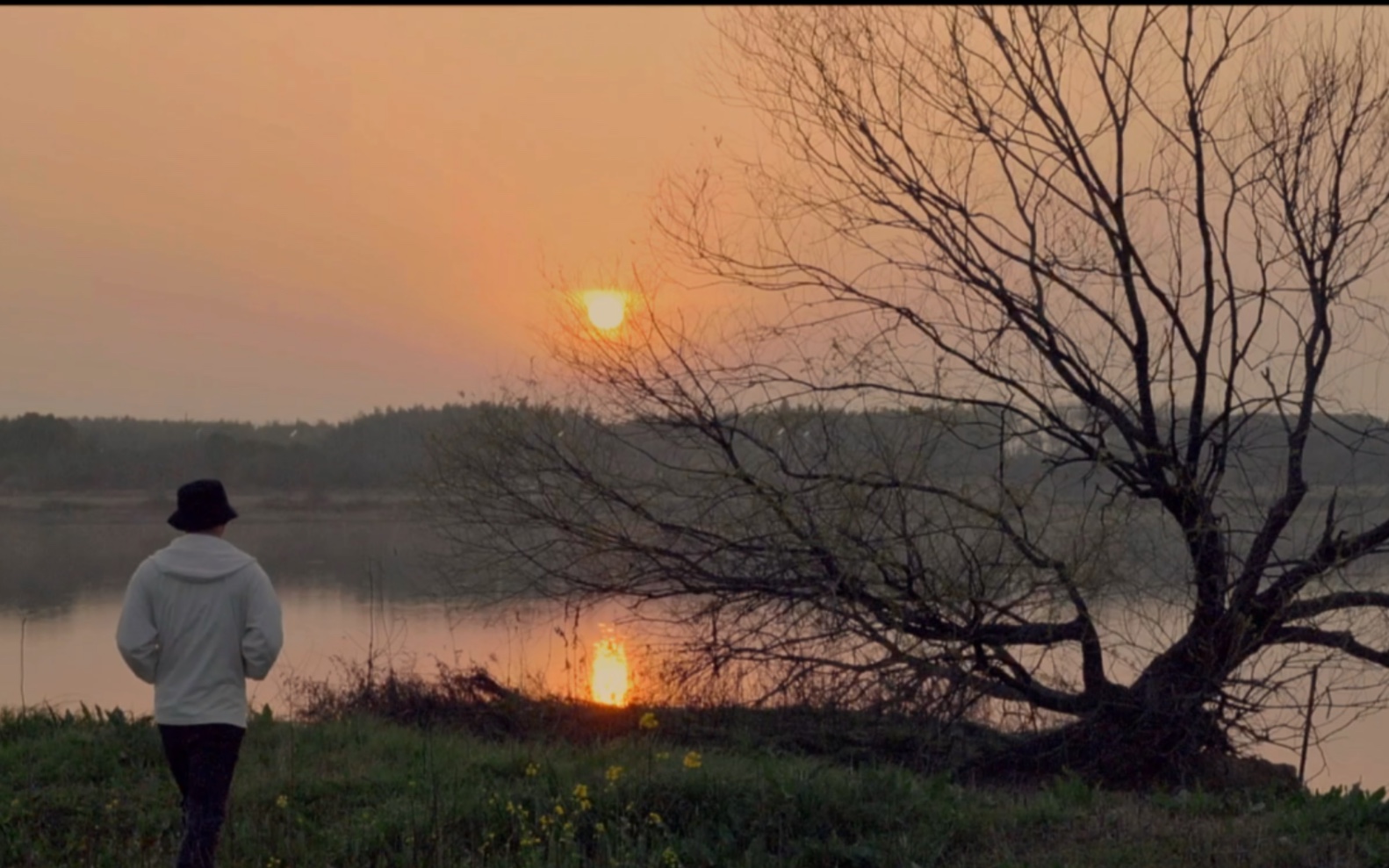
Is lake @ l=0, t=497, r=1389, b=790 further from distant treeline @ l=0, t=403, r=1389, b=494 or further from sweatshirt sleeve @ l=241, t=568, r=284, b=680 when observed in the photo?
sweatshirt sleeve @ l=241, t=568, r=284, b=680

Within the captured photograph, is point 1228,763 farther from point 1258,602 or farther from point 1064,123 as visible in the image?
point 1064,123

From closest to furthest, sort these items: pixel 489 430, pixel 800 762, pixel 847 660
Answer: pixel 800 762 → pixel 847 660 → pixel 489 430

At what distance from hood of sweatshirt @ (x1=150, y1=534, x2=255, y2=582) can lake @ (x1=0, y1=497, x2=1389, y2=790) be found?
6060mm

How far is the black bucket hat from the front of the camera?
5.77 m

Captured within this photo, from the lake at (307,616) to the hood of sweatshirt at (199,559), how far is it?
606 cm

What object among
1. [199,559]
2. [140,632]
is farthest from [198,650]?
[199,559]

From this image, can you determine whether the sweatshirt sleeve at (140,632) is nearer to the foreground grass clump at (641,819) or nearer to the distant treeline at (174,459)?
the foreground grass clump at (641,819)

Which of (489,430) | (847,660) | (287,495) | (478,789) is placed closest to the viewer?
(478,789)

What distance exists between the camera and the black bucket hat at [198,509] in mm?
5766

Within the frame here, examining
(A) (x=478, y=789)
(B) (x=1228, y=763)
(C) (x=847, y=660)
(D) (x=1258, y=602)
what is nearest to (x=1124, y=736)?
(B) (x=1228, y=763)

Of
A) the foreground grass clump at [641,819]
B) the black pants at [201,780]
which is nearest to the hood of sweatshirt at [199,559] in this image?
the black pants at [201,780]

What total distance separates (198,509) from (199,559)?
0.22 metres

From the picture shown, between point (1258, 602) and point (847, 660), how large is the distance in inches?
127

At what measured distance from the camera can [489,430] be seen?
1298cm
